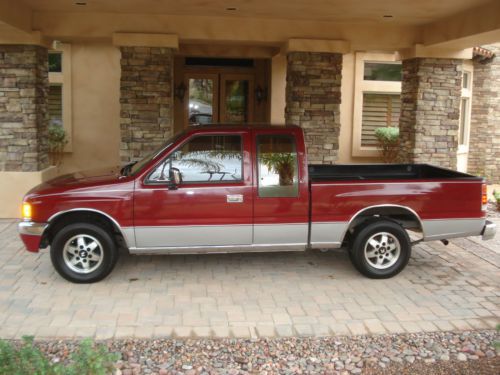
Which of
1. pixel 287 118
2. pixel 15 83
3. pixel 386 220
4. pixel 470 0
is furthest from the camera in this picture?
pixel 287 118

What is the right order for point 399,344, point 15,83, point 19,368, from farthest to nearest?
point 15,83
point 399,344
point 19,368

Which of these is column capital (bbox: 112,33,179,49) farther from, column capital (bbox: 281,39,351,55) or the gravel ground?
the gravel ground

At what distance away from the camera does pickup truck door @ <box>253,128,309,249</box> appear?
6645 mm

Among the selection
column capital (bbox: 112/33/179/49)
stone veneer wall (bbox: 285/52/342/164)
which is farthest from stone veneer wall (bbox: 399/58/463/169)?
column capital (bbox: 112/33/179/49)

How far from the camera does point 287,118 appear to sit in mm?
10633

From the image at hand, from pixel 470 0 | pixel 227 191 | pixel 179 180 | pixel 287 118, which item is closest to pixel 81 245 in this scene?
pixel 179 180

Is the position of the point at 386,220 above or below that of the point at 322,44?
below

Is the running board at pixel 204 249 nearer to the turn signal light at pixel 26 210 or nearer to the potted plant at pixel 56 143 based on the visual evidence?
the turn signal light at pixel 26 210

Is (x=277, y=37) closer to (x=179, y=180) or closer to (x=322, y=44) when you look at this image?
(x=322, y=44)

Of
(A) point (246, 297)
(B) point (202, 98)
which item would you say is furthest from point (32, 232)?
(B) point (202, 98)

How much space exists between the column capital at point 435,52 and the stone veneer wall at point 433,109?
0.32 feet

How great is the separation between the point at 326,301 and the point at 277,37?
5.50m

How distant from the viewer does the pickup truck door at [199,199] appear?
650 cm

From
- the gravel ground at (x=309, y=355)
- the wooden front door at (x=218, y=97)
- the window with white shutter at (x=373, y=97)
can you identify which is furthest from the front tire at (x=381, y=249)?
the wooden front door at (x=218, y=97)
